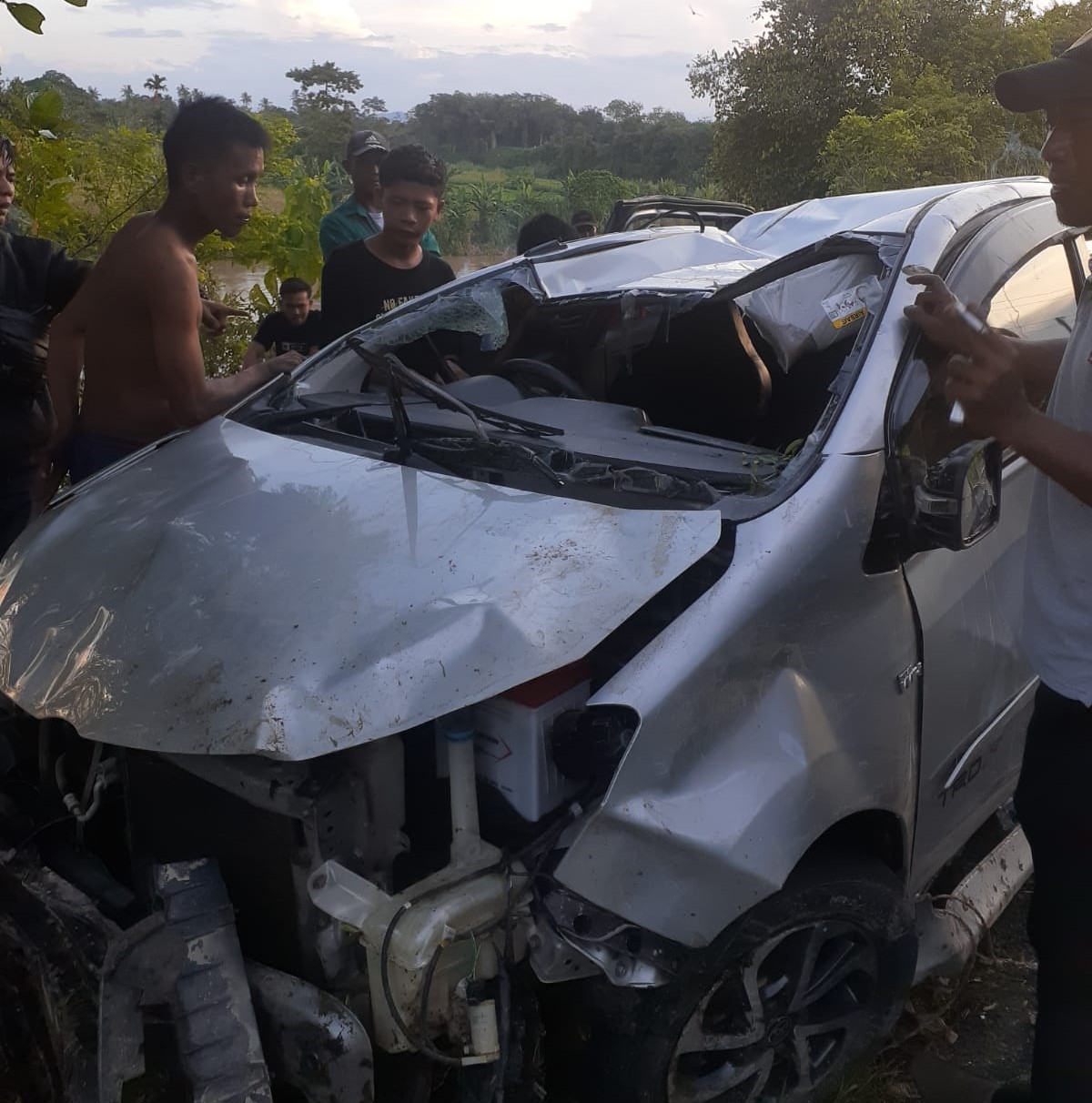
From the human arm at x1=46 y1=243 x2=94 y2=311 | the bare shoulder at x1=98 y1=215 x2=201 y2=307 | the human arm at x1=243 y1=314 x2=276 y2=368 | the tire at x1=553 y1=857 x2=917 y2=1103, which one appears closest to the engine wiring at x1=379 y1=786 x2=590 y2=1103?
the tire at x1=553 y1=857 x2=917 y2=1103

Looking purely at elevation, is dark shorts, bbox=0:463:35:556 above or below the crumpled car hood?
below

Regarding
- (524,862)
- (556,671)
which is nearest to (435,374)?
(556,671)

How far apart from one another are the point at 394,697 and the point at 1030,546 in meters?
1.12

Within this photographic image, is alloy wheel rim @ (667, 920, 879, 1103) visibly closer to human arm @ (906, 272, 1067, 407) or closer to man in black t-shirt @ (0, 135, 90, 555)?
human arm @ (906, 272, 1067, 407)

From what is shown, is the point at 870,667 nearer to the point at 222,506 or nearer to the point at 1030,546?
the point at 1030,546

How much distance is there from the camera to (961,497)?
5.83 ft

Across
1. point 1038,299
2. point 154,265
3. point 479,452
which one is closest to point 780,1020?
point 479,452

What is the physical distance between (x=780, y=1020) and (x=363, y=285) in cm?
311

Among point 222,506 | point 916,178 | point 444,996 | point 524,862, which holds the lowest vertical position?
point 444,996

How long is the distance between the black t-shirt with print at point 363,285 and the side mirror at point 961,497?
2675mm

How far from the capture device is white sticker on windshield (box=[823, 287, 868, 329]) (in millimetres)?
2314

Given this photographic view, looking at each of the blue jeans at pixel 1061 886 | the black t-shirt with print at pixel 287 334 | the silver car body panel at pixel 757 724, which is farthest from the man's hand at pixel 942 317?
the black t-shirt with print at pixel 287 334

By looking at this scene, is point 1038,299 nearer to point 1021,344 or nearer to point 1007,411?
point 1021,344

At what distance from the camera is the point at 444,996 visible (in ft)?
5.24
